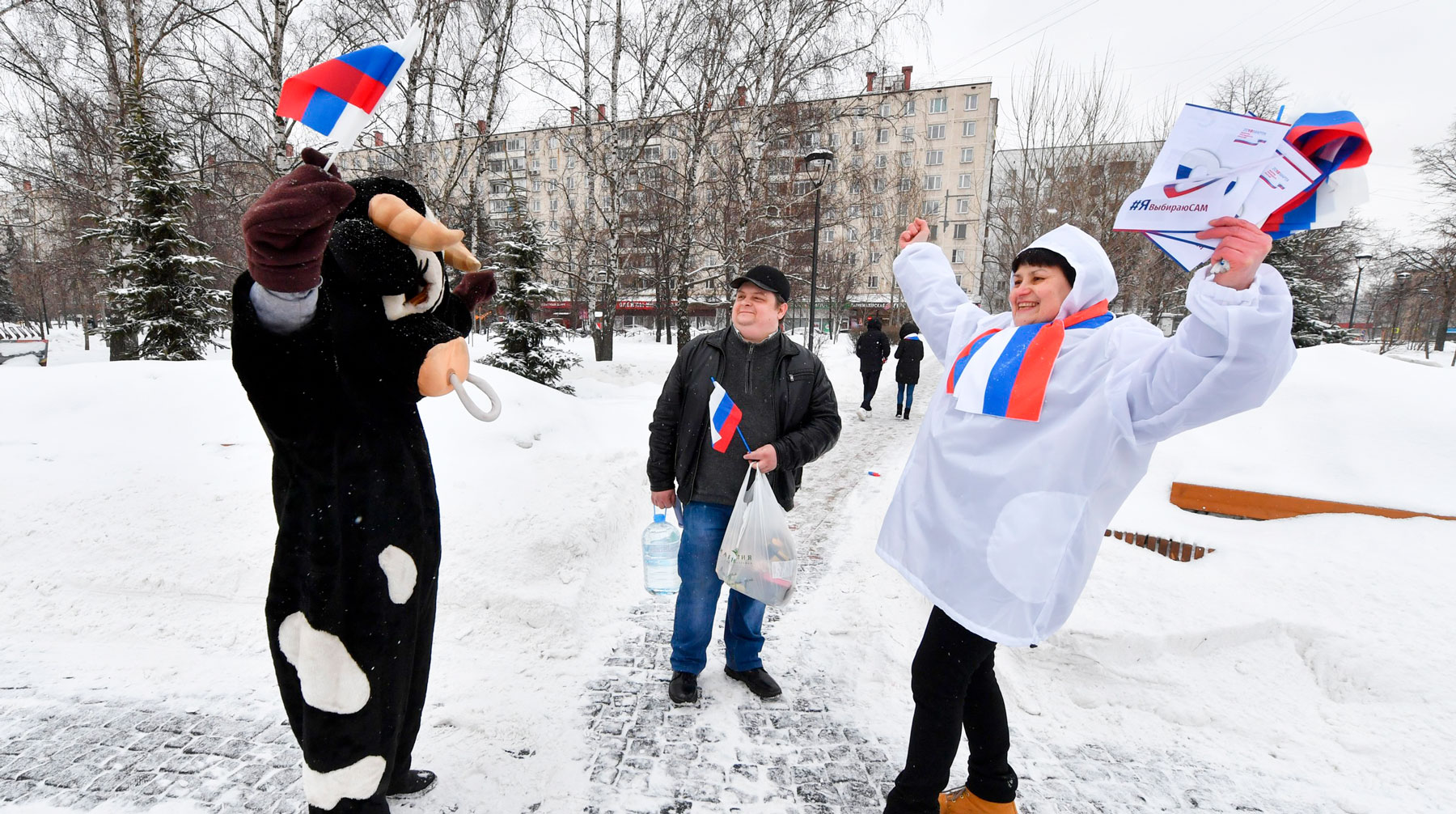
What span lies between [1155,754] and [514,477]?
4.13 m

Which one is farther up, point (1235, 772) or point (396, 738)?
point (396, 738)

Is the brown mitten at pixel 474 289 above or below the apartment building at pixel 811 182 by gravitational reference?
below

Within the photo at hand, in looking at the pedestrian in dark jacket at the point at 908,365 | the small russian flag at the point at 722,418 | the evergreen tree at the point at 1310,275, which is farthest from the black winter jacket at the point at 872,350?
the evergreen tree at the point at 1310,275

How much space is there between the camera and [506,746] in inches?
100

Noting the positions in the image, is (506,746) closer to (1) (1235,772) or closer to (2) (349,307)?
(2) (349,307)

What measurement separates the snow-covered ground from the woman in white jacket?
0.68m

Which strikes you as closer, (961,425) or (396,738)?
(396,738)

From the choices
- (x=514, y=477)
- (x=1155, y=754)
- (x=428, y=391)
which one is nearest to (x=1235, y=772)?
(x=1155, y=754)

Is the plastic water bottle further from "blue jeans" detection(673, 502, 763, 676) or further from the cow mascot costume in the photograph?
the cow mascot costume

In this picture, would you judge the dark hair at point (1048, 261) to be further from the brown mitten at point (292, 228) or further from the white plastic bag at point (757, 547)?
the brown mitten at point (292, 228)

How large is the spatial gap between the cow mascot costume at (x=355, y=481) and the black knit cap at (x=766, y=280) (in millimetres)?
1403

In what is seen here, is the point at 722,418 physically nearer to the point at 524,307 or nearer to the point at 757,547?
the point at 757,547

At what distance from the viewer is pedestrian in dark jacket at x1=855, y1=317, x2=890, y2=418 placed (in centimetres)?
1133

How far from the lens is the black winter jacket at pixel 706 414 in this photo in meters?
2.90
